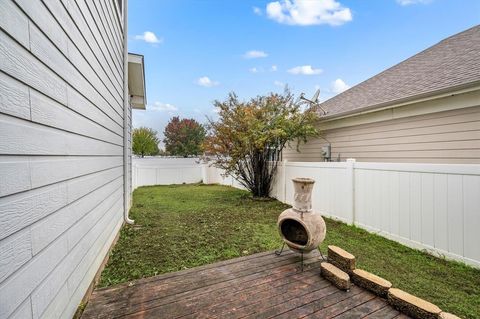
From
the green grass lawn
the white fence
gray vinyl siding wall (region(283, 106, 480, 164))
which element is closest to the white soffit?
the green grass lawn

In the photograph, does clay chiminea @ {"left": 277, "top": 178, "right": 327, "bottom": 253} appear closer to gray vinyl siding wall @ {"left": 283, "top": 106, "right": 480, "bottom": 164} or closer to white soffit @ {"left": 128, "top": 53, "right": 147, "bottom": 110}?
gray vinyl siding wall @ {"left": 283, "top": 106, "right": 480, "bottom": 164}

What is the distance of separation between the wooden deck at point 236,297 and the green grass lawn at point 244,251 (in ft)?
1.43

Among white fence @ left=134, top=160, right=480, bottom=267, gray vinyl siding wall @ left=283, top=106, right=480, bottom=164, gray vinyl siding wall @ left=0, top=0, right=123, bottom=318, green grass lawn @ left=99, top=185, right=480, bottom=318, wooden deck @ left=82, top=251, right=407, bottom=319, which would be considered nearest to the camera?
gray vinyl siding wall @ left=0, top=0, right=123, bottom=318

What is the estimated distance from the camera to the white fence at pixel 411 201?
10.6ft

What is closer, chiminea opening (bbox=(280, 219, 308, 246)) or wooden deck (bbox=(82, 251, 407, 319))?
wooden deck (bbox=(82, 251, 407, 319))

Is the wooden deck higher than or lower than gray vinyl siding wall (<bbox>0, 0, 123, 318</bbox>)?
lower

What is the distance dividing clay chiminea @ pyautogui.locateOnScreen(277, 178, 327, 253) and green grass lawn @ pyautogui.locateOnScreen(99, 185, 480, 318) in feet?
2.49

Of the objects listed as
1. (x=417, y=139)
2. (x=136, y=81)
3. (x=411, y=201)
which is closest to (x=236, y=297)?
(x=411, y=201)

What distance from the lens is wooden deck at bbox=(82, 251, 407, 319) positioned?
2.08 m

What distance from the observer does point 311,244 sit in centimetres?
293

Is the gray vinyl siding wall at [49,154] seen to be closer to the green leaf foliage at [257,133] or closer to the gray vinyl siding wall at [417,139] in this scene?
the green leaf foliage at [257,133]

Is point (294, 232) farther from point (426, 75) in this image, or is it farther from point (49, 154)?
point (426, 75)

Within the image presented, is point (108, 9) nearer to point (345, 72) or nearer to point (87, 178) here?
point (87, 178)

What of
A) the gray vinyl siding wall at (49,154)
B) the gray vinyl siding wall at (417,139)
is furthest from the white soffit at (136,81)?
the gray vinyl siding wall at (417,139)
